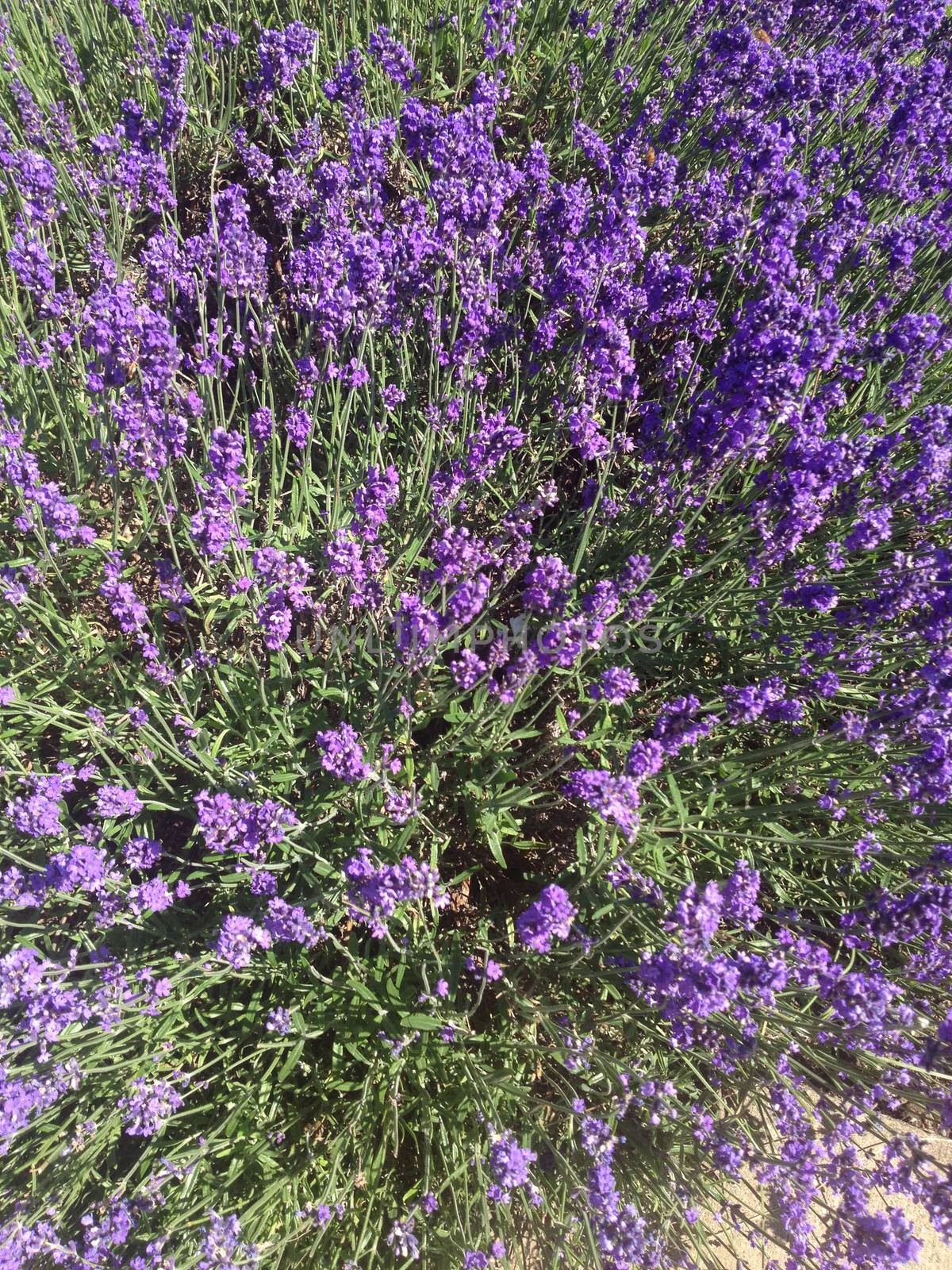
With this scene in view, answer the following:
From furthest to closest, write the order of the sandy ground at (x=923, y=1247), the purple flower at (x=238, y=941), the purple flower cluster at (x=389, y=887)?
1. the sandy ground at (x=923, y=1247)
2. the purple flower at (x=238, y=941)
3. the purple flower cluster at (x=389, y=887)

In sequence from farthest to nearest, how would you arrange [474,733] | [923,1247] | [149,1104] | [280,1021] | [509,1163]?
[923,1247], [474,733], [280,1021], [149,1104], [509,1163]

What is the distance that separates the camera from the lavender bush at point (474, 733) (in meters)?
2.36

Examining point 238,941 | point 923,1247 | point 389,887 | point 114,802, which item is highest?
point 389,887

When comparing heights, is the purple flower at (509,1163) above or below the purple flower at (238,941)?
below

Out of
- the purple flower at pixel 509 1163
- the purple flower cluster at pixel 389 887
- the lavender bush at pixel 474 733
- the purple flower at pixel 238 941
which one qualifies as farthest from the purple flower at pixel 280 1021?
the purple flower at pixel 509 1163

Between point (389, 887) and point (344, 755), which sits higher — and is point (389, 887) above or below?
below

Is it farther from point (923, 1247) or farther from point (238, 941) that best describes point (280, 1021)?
point (923, 1247)

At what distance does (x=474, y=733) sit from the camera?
2875 millimetres

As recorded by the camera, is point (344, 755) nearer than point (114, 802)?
Yes

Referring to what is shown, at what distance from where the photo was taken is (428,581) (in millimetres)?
2893

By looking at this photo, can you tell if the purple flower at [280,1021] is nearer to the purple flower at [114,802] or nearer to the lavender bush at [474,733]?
the lavender bush at [474,733]

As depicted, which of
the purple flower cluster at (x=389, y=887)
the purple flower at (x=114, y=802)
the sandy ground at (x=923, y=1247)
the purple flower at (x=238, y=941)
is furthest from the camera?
the sandy ground at (x=923, y=1247)

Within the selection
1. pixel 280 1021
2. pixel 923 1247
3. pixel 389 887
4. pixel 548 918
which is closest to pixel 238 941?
pixel 280 1021

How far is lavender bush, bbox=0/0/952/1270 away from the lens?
92.8 inches
